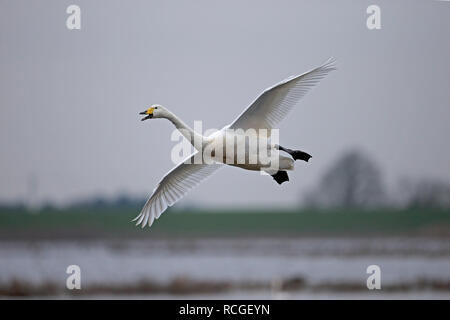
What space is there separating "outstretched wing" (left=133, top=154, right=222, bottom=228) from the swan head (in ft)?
3.10

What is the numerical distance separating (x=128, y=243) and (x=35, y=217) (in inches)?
115

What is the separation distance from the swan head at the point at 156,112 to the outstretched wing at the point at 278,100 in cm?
73

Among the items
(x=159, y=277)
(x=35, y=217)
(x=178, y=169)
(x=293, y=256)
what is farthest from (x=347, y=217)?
(x=178, y=169)

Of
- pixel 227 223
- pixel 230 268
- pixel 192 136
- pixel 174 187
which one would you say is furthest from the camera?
pixel 227 223

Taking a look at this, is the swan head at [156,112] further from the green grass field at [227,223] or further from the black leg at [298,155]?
the green grass field at [227,223]

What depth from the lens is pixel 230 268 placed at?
18891mm

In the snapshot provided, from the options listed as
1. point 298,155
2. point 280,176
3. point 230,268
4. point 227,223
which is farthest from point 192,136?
point 227,223

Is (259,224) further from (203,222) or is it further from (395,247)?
(395,247)

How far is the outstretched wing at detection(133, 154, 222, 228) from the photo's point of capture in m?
10.3

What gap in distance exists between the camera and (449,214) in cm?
2612

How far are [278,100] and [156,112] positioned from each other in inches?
51.3

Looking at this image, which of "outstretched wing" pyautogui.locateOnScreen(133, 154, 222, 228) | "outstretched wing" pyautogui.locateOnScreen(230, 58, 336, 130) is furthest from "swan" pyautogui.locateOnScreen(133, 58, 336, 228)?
"outstretched wing" pyautogui.locateOnScreen(133, 154, 222, 228)

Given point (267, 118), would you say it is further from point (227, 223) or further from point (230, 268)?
point (227, 223)
